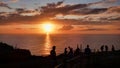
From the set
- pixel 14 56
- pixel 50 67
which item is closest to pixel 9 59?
pixel 14 56

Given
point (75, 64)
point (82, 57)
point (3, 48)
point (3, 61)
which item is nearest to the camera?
point (75, 64)

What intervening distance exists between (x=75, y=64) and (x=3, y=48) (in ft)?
72.6

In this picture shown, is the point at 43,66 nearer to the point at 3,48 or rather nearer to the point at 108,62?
the point at 108,62

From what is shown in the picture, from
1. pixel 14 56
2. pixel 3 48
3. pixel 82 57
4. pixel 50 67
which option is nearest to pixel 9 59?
pixel 14 56

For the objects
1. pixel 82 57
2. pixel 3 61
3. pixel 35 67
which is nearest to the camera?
pixel 82 57

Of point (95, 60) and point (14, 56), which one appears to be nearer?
point (95, 60)

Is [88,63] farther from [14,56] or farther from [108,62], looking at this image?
[14,56]

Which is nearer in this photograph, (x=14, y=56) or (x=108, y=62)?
(x=108, y=62)

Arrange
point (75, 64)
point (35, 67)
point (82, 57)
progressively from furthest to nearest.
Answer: point (35, 67) < point (82, 57) < point (75, 64)

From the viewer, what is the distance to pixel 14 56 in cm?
3584

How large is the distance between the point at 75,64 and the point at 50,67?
376 centimetres

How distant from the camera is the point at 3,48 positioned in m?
41.7

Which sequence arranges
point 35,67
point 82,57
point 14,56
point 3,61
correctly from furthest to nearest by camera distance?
point 14,56
point 3,61
point 35,67
point 82,57

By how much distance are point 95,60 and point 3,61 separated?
41.6 ft
